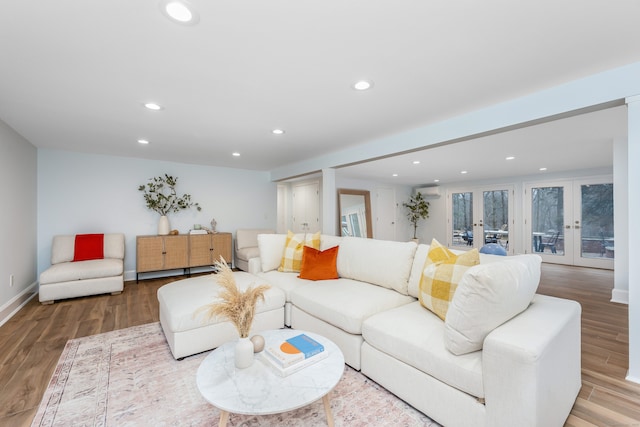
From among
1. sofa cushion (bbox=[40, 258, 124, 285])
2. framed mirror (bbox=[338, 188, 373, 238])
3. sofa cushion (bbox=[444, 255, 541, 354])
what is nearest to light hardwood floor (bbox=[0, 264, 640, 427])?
sofa cushion (bbox=[40, 258, 124, 285])

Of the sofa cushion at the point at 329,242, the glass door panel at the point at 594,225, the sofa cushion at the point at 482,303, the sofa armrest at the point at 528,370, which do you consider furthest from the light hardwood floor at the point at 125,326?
the sofa cushion at the point at 329,242

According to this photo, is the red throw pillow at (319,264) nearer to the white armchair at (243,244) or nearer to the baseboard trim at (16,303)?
the white armchair at (243,244)

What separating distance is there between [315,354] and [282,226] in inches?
279

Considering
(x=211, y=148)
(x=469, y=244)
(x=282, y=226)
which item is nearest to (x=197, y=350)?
(x=211, y=148)

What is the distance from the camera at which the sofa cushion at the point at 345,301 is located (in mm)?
2072

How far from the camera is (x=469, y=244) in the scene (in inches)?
326

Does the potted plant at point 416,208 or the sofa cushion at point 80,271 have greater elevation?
the potted plant at point 416,208

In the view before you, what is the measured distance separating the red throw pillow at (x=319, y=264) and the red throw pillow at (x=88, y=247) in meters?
3.52

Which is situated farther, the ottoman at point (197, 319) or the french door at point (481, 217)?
the french door at point (481, 217)

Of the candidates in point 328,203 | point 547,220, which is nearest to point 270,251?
point 328,203

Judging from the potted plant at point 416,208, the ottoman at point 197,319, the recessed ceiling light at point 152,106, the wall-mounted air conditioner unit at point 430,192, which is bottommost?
the ottoman at point 197,319

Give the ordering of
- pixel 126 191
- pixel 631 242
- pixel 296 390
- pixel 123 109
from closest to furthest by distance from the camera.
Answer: pixel 296 390 → pixel 631 242 → pixel 123 109 → pixel 126 191

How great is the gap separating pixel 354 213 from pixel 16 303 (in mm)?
6392

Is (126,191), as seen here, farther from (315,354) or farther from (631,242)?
(631,242)
